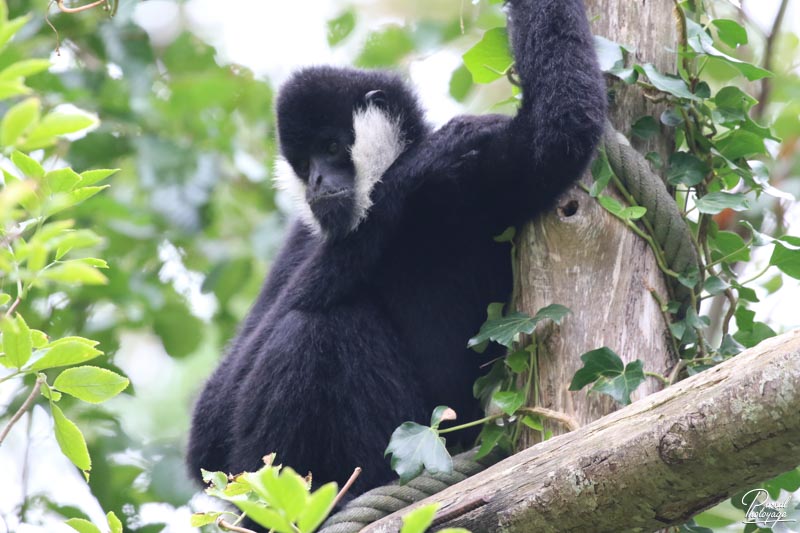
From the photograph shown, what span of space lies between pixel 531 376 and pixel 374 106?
1822mm

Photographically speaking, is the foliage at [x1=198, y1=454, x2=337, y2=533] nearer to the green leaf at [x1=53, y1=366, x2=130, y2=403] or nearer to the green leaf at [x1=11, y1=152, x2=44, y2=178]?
the green leaf at [x1=53, y1=366, x2=130, y2=403]

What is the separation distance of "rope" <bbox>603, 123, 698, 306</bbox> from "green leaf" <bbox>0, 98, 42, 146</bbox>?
7.71 ft

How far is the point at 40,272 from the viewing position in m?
1.73

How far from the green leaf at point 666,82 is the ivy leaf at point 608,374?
3.38 ft

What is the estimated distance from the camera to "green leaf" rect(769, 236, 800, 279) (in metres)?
3.46

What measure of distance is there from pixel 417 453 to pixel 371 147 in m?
1.78

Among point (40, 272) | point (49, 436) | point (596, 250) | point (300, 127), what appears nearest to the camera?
point (40, 272)

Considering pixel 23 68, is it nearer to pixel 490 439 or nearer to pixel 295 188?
pixel 490 439

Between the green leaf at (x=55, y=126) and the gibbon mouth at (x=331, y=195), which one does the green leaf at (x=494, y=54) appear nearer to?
the gibbon mouth at (x=331, y=195)

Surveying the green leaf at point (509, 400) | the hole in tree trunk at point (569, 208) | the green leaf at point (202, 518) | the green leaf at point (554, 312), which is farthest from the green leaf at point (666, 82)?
the green leaf at point (202, 518)

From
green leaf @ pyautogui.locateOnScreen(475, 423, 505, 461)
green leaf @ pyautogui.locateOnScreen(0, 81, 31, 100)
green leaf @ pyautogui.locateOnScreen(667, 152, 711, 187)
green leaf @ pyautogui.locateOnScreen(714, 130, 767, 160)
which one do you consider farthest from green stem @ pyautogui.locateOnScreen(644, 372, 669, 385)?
green leaf @ pyautogui.locateOnScreen(0, 81, 31, 100)

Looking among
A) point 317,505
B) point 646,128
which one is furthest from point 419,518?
point 646,128

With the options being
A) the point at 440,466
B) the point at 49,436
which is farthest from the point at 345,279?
the point at 49,436

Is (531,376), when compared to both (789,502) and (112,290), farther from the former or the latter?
(112,290)
